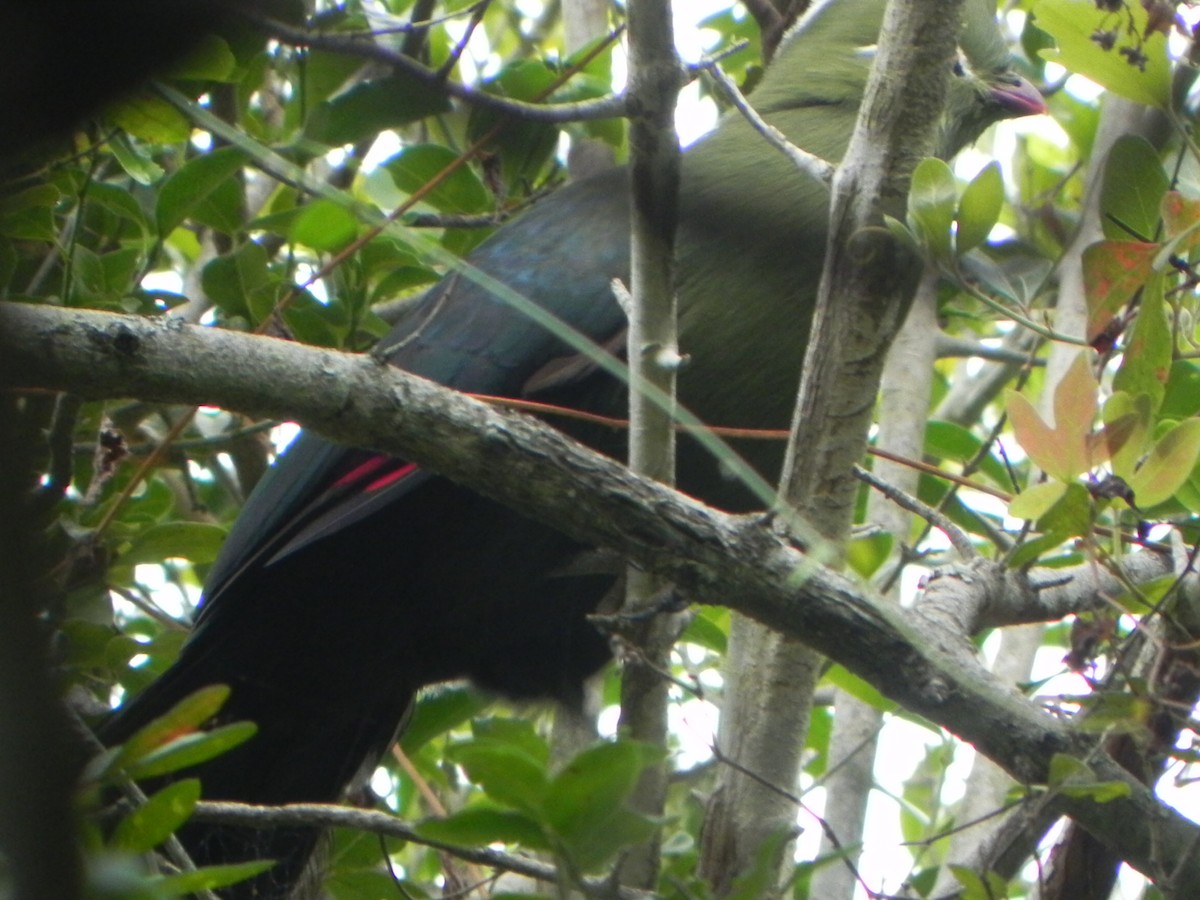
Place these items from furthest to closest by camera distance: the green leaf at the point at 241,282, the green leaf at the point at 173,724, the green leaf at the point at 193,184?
the green leaf at the point at 241,282, the green leaf at the point at 193,184, the green leaf at the point at 173,724

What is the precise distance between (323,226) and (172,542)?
76 centimetres

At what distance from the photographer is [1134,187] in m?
1.96

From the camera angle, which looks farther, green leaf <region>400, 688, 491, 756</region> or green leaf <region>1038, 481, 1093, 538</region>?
green leaf <region>400, 688, 491, 756</region>

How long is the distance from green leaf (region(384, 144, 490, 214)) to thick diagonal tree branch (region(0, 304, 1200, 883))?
1.06 metres

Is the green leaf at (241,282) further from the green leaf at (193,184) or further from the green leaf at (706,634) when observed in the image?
the green leaf at (706,634)

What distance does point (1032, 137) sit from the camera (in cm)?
438

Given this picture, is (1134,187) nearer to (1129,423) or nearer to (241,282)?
(1129,423)

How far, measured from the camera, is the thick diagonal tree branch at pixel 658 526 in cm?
165

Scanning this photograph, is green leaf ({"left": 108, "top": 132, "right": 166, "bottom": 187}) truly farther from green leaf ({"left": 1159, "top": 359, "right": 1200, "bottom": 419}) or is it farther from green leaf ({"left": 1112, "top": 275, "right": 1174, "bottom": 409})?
green leaf ({"left": 1159, "top": 359, "right": 1200, "bottom": 419})

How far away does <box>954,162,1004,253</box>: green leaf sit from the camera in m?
1.76

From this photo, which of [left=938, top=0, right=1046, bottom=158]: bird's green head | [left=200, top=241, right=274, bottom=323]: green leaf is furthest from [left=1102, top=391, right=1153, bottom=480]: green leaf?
[left=938, top=0, right=1046, bottom=158]: bird's green head

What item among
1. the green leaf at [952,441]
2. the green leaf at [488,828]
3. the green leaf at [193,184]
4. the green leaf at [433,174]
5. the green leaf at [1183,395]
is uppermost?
the green leaf at [433,174]

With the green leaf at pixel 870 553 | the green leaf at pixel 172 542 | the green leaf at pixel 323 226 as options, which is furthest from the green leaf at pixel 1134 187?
the green leaf at pixel 172 542

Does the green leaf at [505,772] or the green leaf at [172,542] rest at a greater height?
the green leaf at [505,772]
